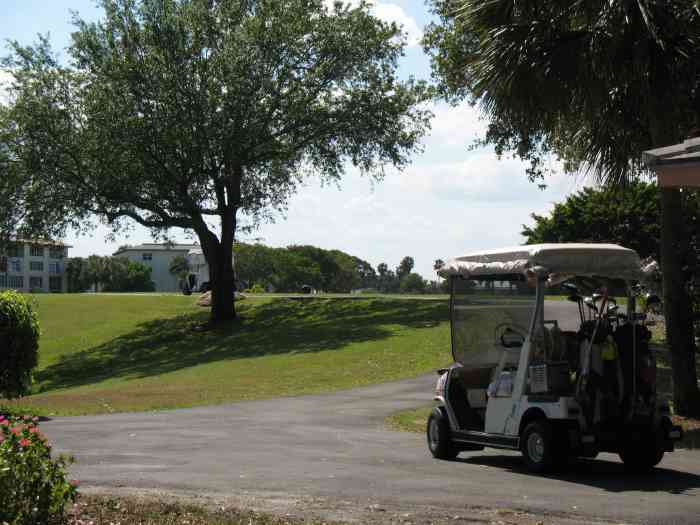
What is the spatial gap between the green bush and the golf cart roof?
11501mm

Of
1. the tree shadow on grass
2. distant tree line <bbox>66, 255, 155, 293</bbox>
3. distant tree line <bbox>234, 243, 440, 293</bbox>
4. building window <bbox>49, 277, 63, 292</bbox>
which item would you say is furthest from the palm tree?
building window <bbox>49, 277, 63, 292</bbox>

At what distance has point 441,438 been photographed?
1209 cm

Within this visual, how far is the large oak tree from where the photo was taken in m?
36.5

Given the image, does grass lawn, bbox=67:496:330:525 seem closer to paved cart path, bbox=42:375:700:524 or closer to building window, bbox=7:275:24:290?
paved cart path, bbox=42:375:700:524

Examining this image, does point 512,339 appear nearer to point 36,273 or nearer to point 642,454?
point 642,454

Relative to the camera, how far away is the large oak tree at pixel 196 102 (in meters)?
36.5

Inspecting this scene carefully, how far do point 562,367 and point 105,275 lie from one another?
13273 cm

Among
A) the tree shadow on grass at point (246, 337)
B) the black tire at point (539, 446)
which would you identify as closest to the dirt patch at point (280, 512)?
the black tire at point (539, 446)

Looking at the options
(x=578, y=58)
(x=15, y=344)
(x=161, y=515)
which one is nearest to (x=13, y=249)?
(x=15, y=344)

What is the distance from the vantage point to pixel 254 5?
39094mm

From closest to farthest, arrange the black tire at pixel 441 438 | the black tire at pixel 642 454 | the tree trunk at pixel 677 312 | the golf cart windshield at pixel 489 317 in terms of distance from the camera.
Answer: the black tire at pixel 642 454
the golf cart windshield at pixel 489 317
the black tire at pixel 441 438
the tree trunk at pixel 677 312

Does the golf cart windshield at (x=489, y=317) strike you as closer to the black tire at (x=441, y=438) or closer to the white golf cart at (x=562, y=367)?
the white golf cart at (x=562, y=367)

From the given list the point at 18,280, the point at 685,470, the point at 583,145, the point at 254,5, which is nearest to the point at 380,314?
the point at 254,5

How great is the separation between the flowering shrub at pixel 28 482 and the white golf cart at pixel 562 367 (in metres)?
5.26
